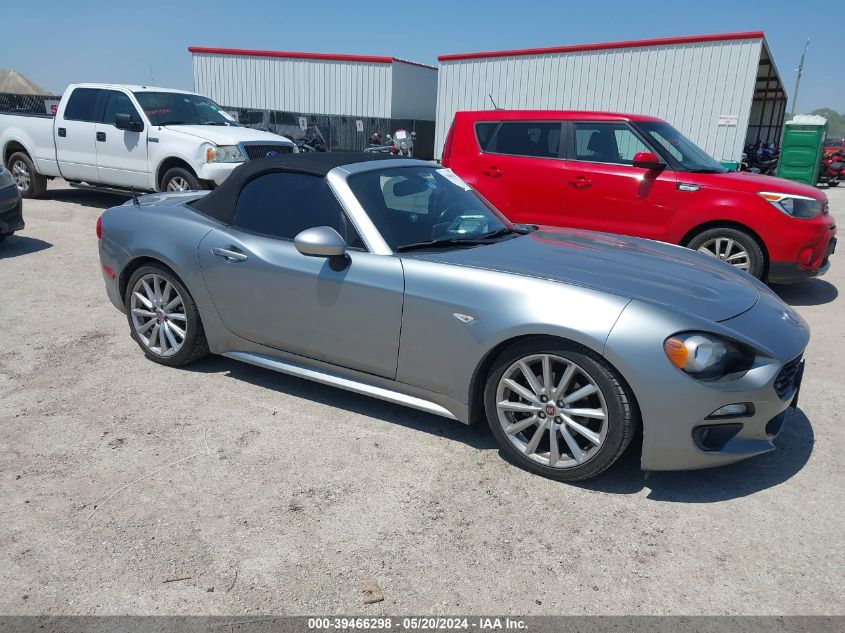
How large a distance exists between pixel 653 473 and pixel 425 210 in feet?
6.49

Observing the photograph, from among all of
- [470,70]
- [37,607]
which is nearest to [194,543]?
[37,607]

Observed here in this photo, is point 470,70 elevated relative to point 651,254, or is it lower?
elevated

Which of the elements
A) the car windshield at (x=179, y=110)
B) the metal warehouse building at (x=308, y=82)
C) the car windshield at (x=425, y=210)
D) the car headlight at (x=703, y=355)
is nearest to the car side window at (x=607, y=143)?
the car windshield at (x=425, y=210)

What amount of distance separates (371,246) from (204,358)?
1.91m

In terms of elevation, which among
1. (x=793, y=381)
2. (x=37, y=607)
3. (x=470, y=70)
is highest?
(x=470, y=70)

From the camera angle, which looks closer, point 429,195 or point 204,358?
point 429,195

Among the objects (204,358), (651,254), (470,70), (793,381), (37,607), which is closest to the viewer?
(37,607)

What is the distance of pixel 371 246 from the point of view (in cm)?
372

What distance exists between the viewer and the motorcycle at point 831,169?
2155 centimetres

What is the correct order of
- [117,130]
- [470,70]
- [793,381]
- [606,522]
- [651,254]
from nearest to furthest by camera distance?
[606,522] < [793,381] < [651,254] < [117,130] < [470,70]

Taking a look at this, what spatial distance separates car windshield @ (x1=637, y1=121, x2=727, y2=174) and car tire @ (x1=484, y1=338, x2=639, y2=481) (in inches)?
182

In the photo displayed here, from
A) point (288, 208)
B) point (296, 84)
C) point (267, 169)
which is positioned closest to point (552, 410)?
point (288, 208)

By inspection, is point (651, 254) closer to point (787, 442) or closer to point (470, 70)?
point (787, 442)

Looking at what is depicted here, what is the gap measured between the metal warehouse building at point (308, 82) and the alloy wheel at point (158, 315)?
21487mm
